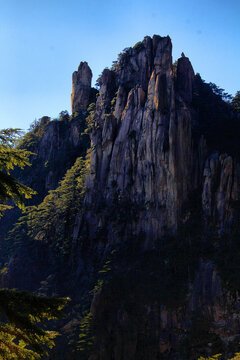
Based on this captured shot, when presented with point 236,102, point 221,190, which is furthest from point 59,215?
point 236,102

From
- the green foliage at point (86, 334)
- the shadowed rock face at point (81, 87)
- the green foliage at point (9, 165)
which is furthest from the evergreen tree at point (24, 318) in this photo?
the shadowed rock face at point (81, 87)

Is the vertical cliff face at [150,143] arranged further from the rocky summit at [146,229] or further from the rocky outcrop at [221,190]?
the rocky outcrop at [221,190]

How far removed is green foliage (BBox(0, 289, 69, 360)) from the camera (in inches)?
202

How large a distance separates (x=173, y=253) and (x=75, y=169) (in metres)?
22.4

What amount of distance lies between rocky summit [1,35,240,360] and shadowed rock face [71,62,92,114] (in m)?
13.0

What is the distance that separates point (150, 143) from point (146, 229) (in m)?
9.64

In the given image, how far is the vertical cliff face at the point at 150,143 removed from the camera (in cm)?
3788

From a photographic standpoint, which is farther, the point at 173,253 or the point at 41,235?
the point at 41,235

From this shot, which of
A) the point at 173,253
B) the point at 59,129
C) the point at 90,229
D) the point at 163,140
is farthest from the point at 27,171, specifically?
the point at 173,253

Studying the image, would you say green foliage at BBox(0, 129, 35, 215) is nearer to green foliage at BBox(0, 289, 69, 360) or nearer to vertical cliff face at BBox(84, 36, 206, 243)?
green foliage at BBox(0, 289, 69, 360)

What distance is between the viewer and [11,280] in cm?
4178

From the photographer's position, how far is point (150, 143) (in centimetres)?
3972

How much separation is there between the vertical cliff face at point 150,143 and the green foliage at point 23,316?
3194cm

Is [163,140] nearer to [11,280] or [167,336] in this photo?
[167,336]
